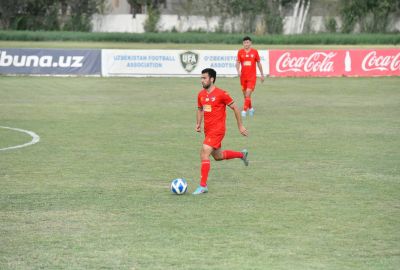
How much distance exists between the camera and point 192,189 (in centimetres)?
1404

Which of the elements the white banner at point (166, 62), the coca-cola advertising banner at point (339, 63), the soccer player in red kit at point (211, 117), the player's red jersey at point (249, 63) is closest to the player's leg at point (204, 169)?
the soccer player in red kit at point (211, 117)

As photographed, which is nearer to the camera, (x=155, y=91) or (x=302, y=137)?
(x=302, y=137)

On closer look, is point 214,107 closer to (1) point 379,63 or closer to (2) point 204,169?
(2) point 204,169

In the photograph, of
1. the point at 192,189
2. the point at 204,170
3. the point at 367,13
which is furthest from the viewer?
the point at 367,13

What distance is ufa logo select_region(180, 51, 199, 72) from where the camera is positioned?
4100 centimetres

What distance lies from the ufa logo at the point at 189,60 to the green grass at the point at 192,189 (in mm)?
12848

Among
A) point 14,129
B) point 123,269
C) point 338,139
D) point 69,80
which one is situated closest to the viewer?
point 123,269

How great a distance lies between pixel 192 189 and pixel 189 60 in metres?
27.5

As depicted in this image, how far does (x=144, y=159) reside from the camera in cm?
1734

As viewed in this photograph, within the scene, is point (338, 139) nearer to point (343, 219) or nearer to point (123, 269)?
point (343, 219)

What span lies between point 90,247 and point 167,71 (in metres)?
31.8

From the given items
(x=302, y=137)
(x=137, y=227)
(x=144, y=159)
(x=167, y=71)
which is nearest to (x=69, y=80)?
(x=167, y=71)

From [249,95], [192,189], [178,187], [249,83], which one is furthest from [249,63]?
[178,187]

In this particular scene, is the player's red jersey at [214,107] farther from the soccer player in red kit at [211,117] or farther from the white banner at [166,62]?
the white banner at [166,62]
